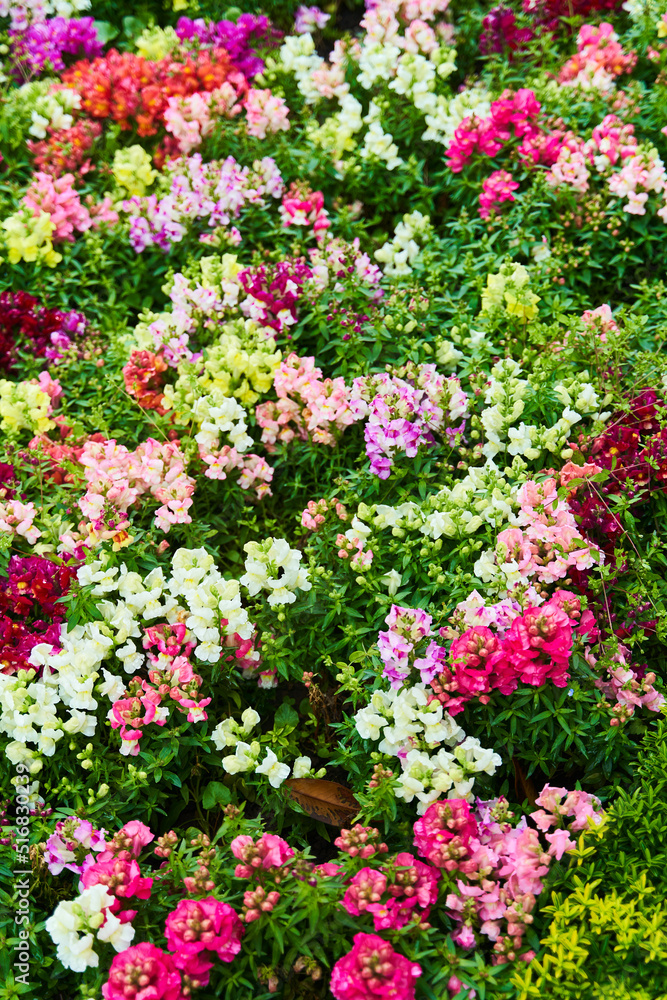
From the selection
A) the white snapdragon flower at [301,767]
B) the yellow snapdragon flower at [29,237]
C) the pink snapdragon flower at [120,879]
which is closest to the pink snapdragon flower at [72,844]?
the pink snapdragon flower at [120,879]

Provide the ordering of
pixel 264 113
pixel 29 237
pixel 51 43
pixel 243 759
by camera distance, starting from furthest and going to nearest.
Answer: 1. pixel 51 43
2. pixel 264 113
3. pixel 29 237
4. pixel 243 759

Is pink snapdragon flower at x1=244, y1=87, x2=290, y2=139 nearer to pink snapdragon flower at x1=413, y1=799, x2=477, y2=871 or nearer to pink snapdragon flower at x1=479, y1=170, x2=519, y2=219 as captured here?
pink snapdragon flower at x1=479, y1=170, x2=519, y2=219

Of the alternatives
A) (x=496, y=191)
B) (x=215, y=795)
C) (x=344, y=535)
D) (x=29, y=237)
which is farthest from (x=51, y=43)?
(x=215, y=795)

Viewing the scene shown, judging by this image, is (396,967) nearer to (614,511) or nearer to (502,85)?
(614,511)

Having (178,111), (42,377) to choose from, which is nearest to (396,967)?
(42,377)

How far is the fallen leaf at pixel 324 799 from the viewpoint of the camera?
335 cm

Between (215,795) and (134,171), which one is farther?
(134,171)

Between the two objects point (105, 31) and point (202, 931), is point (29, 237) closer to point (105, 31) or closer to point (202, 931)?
point (105, 31)

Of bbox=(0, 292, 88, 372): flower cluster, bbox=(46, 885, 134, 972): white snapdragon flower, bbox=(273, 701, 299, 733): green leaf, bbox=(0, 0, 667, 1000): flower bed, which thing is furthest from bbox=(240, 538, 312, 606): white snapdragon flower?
bbox=(0, 292, 88, 372): flower cluster

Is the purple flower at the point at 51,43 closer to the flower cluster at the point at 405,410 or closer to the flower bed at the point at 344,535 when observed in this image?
the flower bed at the point at 344,535

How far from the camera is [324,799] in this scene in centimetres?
338

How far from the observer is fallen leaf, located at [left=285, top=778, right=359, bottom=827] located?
3348 millimetres

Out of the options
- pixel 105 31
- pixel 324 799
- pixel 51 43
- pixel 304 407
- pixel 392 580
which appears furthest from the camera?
pixel 105 31

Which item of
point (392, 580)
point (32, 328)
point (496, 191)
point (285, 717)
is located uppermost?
point (32, 328)
